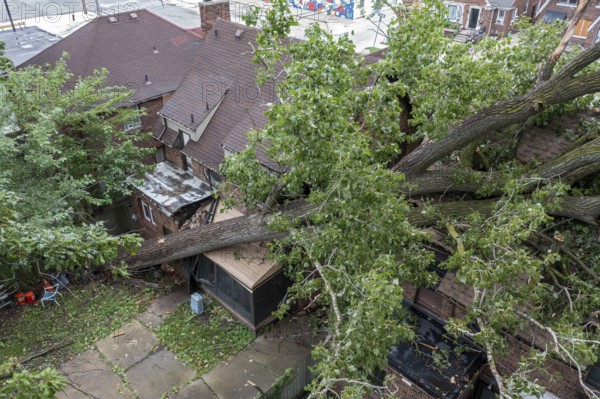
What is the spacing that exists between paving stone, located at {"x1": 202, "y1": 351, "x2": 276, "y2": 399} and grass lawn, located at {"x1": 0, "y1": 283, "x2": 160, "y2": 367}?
332 centimetres

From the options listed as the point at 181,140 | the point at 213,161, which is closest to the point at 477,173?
the point at 213,161

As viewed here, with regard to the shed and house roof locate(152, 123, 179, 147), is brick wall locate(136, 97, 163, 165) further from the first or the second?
the shed

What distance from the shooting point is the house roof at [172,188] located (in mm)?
14062

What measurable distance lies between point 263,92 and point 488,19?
95.4ft

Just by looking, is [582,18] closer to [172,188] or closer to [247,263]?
[172,188]

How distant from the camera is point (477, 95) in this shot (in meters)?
8.95

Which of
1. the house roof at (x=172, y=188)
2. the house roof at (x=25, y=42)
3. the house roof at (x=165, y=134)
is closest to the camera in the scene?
the house roof at (x=172, y=188)

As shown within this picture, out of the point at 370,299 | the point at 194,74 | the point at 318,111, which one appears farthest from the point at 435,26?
the point at 194,74

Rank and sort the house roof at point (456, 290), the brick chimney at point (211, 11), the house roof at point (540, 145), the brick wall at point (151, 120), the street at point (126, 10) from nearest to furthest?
the house roof at point (456, 290)
the house roof at point (540, 145)
the brick wall at point (151, 120)
the brick chimney at point (211, 11)
the street at point (126, 10)

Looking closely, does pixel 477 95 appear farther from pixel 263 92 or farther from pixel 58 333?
pixel 58 333

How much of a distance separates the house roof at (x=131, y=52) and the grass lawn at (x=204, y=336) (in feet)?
28.0

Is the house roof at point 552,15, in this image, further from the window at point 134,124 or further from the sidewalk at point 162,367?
the sidewalk at point 162,367

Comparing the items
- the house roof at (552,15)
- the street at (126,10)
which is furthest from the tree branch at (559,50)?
the house roof at (552,15)

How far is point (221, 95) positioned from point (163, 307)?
23.7ft
